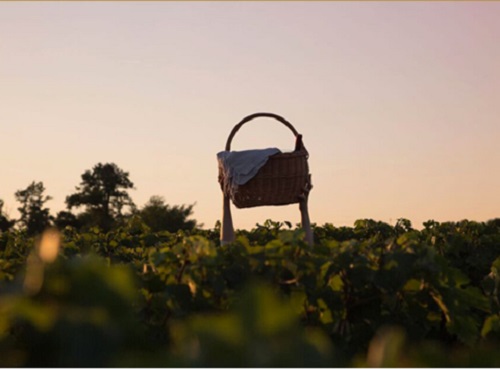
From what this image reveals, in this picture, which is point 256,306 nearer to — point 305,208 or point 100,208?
point 305,208

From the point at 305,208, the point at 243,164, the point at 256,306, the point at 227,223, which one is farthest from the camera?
the point at 227,223

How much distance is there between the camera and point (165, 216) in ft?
185

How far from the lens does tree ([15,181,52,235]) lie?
59519 mm

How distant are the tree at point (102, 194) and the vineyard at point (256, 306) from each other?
55.2 metres

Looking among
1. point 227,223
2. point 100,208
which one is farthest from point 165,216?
point 227,223

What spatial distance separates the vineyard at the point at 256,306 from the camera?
1.81m

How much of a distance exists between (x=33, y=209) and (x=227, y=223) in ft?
175

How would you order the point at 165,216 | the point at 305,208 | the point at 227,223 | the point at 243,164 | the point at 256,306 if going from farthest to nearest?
1. the point at 165,216
2. the point at 227,223
3. the point at 305,208
4. the point at 243,164
5. the point at 256,306

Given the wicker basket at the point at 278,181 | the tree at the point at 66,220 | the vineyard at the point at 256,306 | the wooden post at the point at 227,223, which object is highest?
the tree at the point at 66,220

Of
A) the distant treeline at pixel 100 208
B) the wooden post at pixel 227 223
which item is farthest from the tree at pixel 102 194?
the wooden post at pixel 227 223

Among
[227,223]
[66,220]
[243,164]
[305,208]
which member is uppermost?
[66,220]

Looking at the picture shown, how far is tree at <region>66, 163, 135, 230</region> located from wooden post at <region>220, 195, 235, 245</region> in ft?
174

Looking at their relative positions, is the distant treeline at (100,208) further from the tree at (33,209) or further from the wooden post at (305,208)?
the wooden post at (305,208)

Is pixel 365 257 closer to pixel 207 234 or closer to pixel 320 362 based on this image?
pixel 320 362
